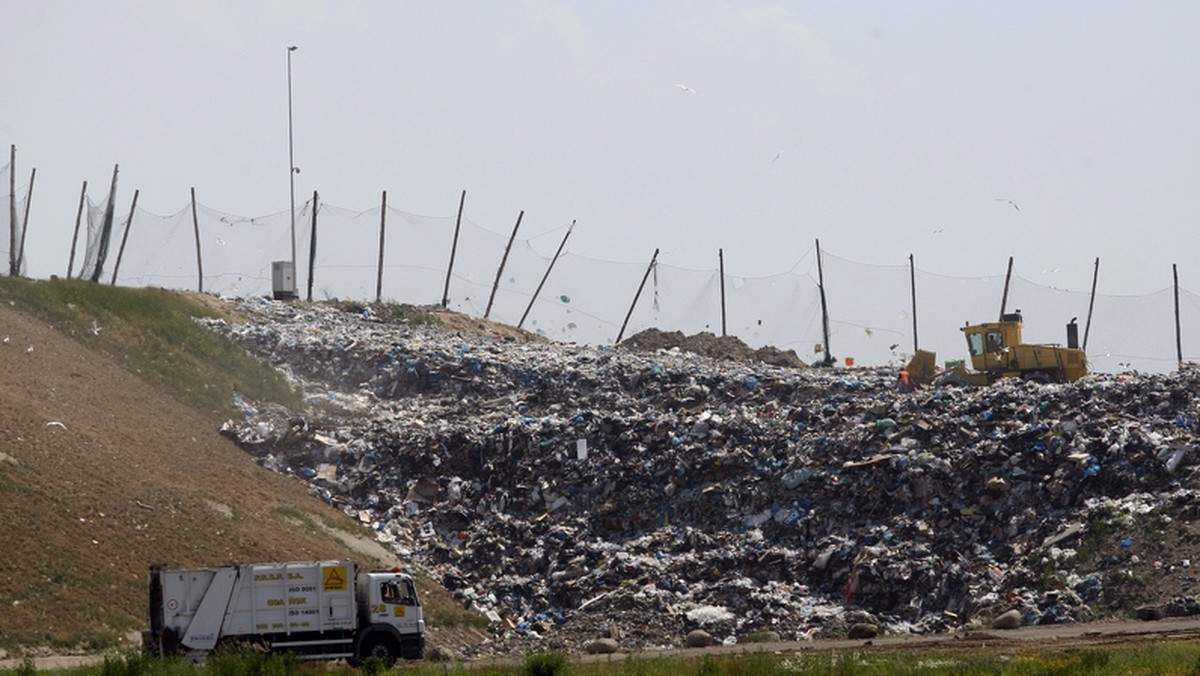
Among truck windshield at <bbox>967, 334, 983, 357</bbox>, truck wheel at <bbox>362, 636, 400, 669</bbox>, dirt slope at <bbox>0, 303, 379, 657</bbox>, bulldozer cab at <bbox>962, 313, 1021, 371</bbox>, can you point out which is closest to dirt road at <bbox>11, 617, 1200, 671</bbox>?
truck wheel at <bbox>362, 636, 400, 669</bbox>

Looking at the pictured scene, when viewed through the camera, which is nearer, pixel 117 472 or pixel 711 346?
pixel 117 472

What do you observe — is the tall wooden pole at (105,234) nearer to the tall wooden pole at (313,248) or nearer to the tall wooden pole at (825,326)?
the tall wooden pole at (313,248)

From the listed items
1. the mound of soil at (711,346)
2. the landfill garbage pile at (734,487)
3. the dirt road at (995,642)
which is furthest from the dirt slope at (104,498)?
the mound of soil at (711,346)

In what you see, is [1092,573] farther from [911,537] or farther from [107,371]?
[107,371]

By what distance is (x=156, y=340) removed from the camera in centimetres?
3125

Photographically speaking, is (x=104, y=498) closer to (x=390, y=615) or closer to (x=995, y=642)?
(x=390, y=615)

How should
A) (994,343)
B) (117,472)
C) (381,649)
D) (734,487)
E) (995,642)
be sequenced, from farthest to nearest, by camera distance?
(994,343) < (734,487) < (117,472) < (381,649) < (995,642)

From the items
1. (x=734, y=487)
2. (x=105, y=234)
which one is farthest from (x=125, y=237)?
(x=734, y=487)

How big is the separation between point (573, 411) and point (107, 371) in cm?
961

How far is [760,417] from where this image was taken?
91.5 feet

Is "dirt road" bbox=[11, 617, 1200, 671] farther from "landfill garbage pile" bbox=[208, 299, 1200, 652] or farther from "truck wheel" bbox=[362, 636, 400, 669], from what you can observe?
"truck wheel" bbox=[362, 636, 400, 669]

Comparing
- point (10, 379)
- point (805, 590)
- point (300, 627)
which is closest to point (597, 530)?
point (805, 590)

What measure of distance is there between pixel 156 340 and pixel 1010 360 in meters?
18.7

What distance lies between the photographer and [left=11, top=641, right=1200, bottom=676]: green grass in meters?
14.1
